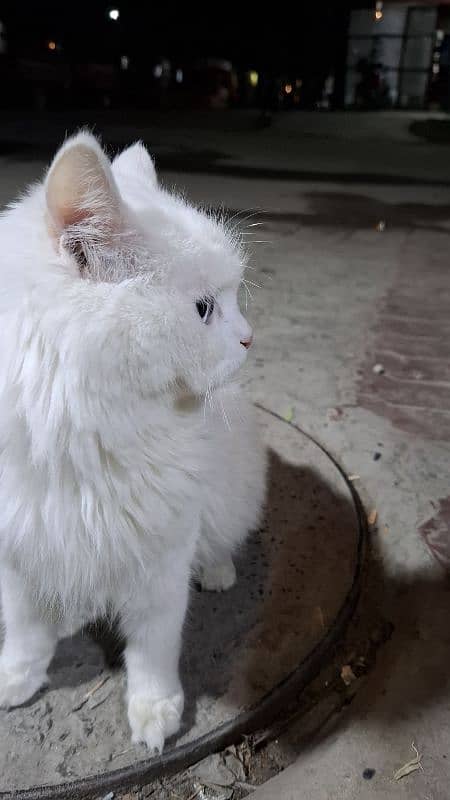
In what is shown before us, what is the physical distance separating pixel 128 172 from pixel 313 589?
1154mm

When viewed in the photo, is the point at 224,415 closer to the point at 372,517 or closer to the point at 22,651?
the point at 22,651

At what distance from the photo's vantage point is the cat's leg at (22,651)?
4.42 feet

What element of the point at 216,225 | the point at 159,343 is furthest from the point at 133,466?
the point at 216,225

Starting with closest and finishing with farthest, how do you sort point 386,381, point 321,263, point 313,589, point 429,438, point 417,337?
point 313,589 → point 429,438 → point 386,381 → point 417,337 → point 321,263

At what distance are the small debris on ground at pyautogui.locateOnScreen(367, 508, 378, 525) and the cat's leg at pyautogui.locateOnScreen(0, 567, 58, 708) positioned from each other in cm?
102

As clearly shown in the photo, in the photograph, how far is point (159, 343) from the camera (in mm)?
966

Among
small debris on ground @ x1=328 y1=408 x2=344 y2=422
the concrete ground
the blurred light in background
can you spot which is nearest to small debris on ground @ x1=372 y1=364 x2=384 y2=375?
the concrete ground

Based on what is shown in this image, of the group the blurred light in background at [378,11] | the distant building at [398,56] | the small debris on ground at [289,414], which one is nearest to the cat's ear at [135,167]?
the small debris on ground at [289,414]

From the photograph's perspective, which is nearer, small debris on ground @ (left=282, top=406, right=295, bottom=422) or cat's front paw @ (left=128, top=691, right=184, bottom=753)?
cat's front paw @ (left=128, top=691, right=184, bottom=753)

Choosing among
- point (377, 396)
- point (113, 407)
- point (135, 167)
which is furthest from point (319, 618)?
point (377, 396)

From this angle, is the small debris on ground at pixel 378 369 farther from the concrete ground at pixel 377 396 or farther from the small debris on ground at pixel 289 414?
the small debris on ground at pixel 289 414

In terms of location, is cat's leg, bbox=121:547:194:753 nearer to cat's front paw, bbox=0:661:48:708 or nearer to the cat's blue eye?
cat's front paw, bbox=0:661:48:708

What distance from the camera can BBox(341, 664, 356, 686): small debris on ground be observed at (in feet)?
5.02

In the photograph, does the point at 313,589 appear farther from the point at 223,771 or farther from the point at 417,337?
the point at 417,337
